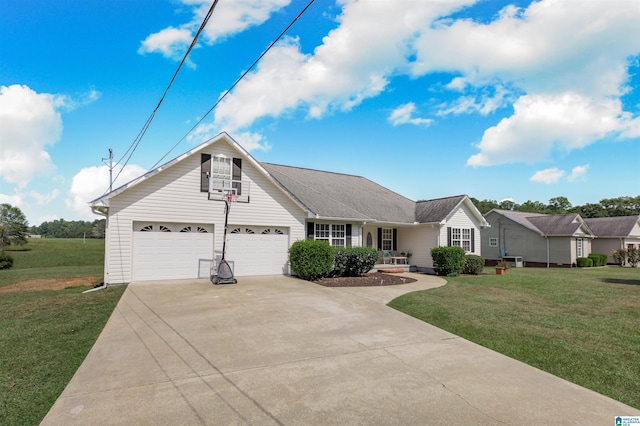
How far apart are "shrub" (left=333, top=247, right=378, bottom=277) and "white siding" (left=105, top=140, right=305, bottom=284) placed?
217 cm

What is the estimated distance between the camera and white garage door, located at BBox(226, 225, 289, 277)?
574 inches

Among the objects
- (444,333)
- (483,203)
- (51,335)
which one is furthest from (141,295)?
(483,203)

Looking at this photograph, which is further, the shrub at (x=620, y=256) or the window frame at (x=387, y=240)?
the shrub at (x=620, y=256)

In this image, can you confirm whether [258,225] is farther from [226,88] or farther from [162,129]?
[226,88]

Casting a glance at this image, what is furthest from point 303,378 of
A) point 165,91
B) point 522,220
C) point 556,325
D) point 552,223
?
point 522,220

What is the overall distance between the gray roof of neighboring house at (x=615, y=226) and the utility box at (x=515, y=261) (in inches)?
377

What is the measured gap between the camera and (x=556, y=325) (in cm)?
749

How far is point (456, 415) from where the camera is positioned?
362 cm

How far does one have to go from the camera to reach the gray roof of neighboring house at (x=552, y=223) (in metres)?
26.9

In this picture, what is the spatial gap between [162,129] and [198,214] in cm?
368

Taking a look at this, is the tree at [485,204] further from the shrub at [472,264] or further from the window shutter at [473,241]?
the shrub at [472,264]

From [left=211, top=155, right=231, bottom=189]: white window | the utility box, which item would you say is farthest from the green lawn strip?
the utility box

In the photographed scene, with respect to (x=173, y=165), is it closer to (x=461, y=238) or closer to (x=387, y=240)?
(x=387, y=240)

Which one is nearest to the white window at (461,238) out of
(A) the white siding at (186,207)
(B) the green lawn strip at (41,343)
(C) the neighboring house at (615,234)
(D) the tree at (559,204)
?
(A) the white siding at (186,207)
